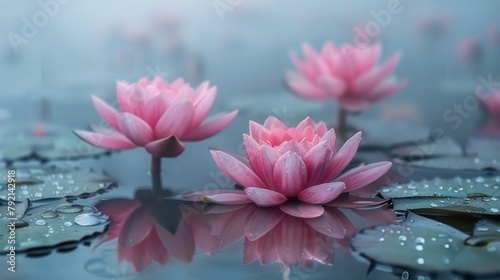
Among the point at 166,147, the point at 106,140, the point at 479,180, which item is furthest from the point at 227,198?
the point at 479,180

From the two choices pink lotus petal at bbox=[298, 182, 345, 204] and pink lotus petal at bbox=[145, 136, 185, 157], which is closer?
pink lotus petal at bbox=[298, 182, 345, 204]

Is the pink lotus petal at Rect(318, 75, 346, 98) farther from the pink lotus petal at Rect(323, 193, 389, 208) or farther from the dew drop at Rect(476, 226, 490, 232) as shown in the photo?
the dew drop at Rect(476, 226, 490, 232)

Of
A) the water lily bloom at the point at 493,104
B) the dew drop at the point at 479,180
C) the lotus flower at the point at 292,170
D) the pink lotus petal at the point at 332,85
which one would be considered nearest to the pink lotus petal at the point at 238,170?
the lotus flower at the point at 292,170

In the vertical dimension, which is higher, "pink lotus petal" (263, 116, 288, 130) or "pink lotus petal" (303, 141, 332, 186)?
"pink lotus petal" (263, 116, 288, 130)

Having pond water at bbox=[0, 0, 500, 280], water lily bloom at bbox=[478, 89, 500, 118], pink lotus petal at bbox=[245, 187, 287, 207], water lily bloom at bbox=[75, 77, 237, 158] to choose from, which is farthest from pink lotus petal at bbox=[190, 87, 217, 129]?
water lily bloom at bbox=[478, 89, 500, 118]

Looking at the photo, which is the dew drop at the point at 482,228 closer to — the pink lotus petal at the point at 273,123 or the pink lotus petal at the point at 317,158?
the pink lotus petal at the point at 317,158
